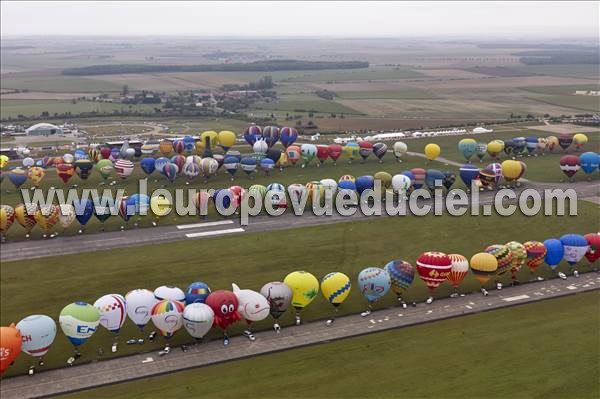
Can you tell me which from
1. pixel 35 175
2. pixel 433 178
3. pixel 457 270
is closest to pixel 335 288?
pixel 457 270

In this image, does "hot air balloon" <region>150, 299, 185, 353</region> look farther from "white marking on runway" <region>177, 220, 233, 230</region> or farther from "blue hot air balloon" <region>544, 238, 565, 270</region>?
"blue hot air balloon" <region>544, 238, 565, 270</region>

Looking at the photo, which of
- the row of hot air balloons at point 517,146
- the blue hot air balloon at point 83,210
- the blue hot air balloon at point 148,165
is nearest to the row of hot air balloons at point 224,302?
the blue hot air balloon at point 83,210

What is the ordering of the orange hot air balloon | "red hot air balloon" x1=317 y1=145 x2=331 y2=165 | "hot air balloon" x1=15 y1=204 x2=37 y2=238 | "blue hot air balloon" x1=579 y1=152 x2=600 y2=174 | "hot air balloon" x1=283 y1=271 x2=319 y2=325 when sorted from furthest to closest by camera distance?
"red hot air balloon" x1=317 y1=145 x2=331 y2=165, "blue hot air balloon" x1=579 y1=152 x2=600 y2=174, "hot air balloon" x1=15 y1=204 x2=37 y2=238, "hot air balloon" x1=283 y1=271 x2=319 y2=325, the orange hot air balloon

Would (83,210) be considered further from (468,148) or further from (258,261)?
(468,148)

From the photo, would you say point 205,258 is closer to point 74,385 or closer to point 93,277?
point 93,277

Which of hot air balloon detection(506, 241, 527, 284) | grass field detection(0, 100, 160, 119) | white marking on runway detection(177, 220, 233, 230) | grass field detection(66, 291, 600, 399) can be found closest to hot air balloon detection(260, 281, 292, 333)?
grass field detection(66, 291, 600, 399)

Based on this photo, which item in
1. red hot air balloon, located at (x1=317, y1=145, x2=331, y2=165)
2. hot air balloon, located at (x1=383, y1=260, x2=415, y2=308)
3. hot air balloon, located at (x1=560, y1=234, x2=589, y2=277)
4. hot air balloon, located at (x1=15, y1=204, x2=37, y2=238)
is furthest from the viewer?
red hot air balloon, located at (x1=317, y1=145, x2=331, y2=165)
